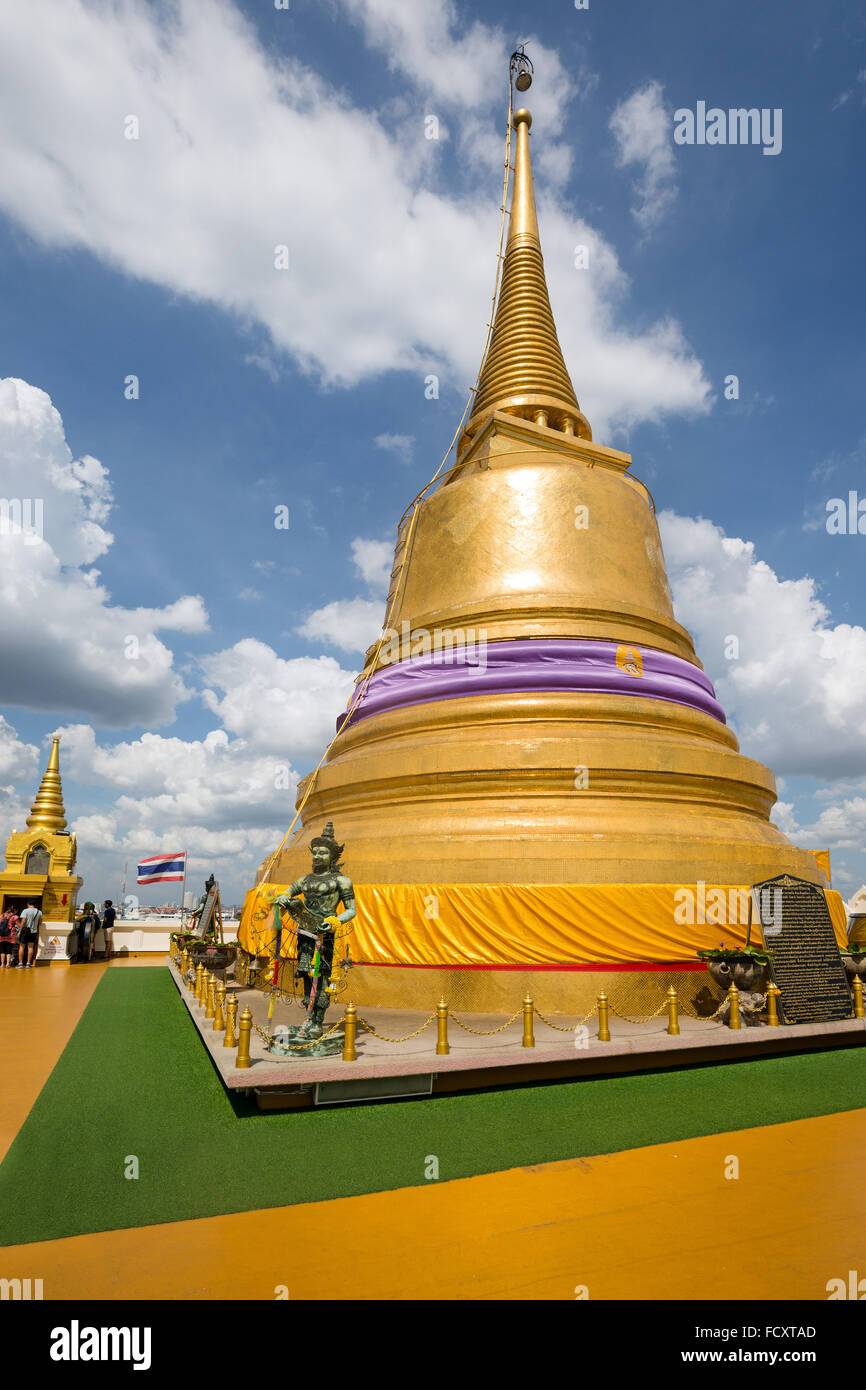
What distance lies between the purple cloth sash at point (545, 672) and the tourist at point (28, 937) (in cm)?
1163

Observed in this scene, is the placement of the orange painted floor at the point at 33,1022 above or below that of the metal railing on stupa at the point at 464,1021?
below

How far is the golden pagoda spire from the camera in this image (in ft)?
67.7

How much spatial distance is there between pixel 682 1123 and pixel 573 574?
449 inches

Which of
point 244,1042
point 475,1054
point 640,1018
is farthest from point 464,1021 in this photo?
point 244,1042

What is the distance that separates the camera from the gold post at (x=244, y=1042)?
729cm

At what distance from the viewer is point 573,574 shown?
1639 cm

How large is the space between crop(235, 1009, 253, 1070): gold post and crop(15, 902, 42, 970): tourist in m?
15.3

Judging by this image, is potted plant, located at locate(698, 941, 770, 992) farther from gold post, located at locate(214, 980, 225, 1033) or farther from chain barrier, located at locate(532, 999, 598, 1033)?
gold post, located at locate(214, 980, 225, 1033)

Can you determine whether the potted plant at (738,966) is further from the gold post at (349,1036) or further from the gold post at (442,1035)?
the gold post at (349,1036)

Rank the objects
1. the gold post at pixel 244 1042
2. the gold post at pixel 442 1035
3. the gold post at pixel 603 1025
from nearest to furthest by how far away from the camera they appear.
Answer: the gold post at pixel 244 1042
the gold post at pixel 442 1035
the gold post at pixel 603 1025

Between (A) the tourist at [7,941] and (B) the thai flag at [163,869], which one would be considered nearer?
(A) the tourist at [7,941]

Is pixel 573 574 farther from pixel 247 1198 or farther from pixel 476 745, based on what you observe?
pixel 247 1198

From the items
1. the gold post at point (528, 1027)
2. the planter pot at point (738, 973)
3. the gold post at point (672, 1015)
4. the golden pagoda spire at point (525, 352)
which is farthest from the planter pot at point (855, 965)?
the golden pagoda spire at point (525, 352)
